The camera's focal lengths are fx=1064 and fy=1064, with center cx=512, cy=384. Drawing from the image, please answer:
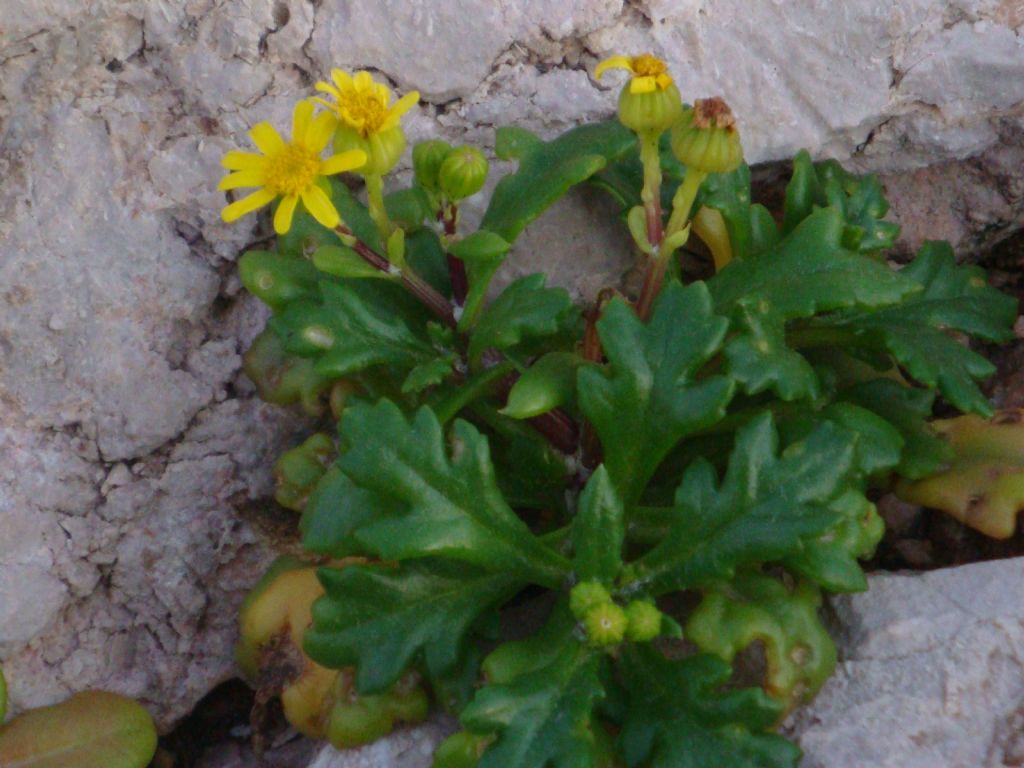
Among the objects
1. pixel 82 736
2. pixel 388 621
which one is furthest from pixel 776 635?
pixel 82 736

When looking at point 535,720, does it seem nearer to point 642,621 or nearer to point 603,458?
point 642,621

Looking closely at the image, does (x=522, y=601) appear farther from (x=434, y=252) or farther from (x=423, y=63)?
(x=423, y=63)

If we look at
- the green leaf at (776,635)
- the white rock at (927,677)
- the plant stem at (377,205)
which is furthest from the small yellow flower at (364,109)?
the white rock at (927,677)

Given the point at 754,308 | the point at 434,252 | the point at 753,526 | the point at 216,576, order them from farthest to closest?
the point at 216,576 < the point at 434,252 < the point at 754,308 < the point at 753,526

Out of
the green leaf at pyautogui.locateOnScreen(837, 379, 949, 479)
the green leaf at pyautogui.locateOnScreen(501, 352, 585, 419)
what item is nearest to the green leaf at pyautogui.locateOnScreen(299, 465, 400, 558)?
the green leaf at pyautogui.locateOnScreen(501, 352, 585, 419)

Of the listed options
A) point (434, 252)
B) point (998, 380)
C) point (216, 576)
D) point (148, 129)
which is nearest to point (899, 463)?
point (998, 380)

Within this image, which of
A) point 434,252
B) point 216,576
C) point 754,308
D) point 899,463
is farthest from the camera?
point 216,576

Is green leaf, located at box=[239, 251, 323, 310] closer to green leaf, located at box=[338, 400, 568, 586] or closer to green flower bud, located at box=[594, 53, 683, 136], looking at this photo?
green leaf, located at box=[338, 400, 568, 586]
